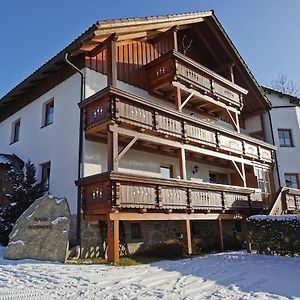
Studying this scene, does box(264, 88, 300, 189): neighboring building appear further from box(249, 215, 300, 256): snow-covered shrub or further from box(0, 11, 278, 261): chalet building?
box(249, 215, 300, 256): snow-covered shrub

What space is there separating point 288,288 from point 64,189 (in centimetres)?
858

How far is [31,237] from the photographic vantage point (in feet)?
33.9

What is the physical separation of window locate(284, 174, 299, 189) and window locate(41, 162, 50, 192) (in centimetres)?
1438

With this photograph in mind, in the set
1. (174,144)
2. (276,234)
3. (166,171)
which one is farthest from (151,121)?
(276,234)

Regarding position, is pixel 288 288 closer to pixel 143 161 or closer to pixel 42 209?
pixel 42 209

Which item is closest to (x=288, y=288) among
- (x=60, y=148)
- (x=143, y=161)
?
(x=143, y=161)

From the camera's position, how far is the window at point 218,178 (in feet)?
61.5

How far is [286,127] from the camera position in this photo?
21344mm

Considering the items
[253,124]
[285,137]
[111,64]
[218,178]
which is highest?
[253,124]

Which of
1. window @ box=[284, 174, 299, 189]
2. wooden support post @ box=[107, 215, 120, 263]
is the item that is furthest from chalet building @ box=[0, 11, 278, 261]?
window @ box=[284, 174, 299, 189]

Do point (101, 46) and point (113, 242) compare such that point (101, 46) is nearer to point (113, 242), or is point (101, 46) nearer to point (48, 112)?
point (48, 112)

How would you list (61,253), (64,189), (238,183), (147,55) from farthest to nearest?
1. (238,183)
2. (147,55)
3. (64,189)
4. (61,253)

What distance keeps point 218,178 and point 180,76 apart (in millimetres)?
7111

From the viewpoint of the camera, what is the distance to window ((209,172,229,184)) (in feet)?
61.5
